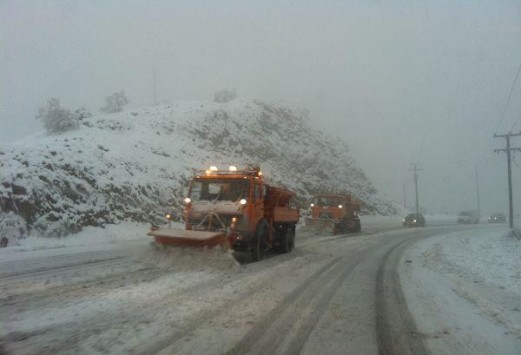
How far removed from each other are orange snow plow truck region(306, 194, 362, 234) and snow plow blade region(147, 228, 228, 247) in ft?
60.6

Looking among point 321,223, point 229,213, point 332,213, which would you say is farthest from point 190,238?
point 332,213

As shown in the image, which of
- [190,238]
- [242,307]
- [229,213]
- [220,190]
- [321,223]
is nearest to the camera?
[242,307]

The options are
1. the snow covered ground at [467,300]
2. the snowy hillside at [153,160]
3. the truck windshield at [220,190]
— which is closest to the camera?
the snow covered ground at [467,300]

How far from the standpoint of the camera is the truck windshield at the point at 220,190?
14.4m

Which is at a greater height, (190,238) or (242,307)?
(190,238)

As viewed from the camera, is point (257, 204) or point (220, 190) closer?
point (220, 190)

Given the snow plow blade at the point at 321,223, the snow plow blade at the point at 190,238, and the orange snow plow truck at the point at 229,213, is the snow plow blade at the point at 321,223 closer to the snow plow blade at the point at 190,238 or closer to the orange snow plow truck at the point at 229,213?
the orange snow plow truck at the point at 229,213

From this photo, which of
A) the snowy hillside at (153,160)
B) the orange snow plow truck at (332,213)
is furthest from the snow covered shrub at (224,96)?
the orange snow plow truck at (332,213)

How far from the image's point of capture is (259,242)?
1475cm

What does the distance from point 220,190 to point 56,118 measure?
31349 mm

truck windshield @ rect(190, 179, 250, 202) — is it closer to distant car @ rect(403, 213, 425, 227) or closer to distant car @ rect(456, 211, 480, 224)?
distant car @ rect(403, 213, 425, 227)

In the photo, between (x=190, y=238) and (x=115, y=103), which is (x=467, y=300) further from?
(x=115, y=103)

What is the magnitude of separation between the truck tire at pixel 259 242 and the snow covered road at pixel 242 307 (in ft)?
2.01

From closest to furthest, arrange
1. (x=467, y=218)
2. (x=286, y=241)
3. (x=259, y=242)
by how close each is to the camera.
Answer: (x=259, y=242) → (x=286, y=241) → (x=467, y=218)
